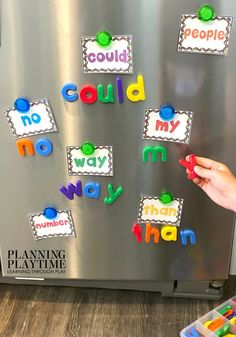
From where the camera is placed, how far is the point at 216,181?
0.88m

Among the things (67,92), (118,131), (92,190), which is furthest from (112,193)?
(67,92)

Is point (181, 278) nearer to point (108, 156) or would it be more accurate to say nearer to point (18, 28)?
point (108, 156)

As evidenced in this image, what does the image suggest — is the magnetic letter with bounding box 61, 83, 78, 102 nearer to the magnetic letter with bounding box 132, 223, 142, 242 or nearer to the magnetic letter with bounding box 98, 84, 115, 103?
the magnetic letter with bounding box 98, 84, 115, 103

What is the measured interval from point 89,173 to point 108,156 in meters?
0.06

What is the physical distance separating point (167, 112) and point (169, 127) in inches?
1.6

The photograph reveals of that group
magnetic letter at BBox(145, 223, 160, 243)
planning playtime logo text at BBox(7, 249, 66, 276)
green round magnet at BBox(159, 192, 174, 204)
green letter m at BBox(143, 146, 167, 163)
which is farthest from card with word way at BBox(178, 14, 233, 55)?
planning playtime logo text at BBox(7, 249, 66, 276)

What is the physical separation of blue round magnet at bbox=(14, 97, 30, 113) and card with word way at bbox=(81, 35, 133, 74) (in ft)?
0.49

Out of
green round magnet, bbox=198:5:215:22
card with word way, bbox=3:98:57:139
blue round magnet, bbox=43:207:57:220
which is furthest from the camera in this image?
blue round magnet, bbox=43:207:57:220

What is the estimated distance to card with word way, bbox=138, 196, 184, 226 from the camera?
3.34 ft

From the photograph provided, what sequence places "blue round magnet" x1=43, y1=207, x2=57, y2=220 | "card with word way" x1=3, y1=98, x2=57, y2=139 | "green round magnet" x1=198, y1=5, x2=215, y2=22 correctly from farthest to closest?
"blue round magnet" x1=43, y1=207, x2=57, y2=220 → "card with word way" x1=3, y1=98, x2=57, y2=139 → "green round magnet" x1=198, y1=5, x2=215, y2=22

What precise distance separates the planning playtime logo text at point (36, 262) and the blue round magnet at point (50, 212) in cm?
12

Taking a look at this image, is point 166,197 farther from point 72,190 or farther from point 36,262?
point 36,262

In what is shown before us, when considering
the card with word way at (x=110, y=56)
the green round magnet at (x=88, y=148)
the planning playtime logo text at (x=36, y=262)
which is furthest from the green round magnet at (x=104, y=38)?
the planning playtime logo text at (x=36, y=262)

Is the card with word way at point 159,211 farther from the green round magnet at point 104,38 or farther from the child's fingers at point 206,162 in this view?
the green round magnet at point 104,38
